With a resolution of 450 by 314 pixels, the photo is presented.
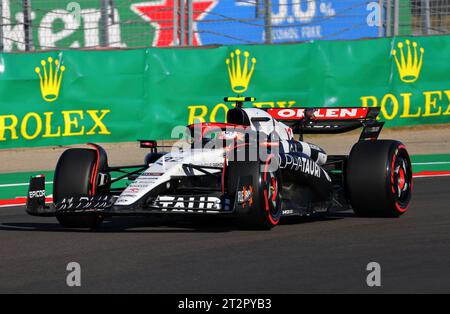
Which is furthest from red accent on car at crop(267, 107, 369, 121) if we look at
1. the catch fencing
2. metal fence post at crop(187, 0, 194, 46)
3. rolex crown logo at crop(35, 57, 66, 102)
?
metal fence post at crop(187, 0, 194, 46)

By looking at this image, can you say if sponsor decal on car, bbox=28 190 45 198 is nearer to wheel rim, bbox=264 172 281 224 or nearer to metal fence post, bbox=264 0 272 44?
wheel rim, bbox=264 172 281 224

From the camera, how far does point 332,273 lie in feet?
23.6

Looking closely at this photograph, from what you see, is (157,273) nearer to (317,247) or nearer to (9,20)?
(317,247)

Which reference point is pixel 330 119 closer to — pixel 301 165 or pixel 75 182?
pixel 301 165

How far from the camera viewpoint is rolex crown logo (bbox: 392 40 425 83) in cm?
1753

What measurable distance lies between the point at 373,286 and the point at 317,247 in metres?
1.69

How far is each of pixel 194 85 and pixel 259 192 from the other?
8.02 meters

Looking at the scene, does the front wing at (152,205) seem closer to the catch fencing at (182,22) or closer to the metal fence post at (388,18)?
the catch fencing at (182,22)

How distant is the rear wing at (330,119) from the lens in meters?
10.9

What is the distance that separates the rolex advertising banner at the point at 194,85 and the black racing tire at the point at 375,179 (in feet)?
22.2

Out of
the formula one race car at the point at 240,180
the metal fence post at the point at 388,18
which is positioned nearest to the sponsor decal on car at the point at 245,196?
the formula one race car at the point at 240,180
